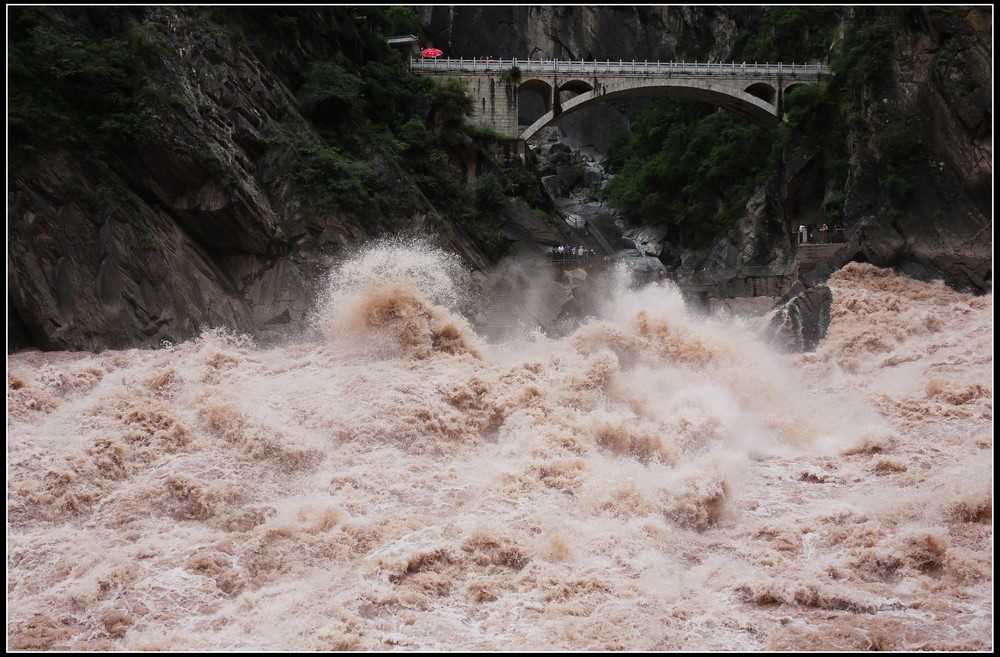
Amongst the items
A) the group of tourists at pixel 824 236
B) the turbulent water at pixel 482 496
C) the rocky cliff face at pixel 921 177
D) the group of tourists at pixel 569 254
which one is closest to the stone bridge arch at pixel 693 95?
the rocky cliff face at pixel 921 177

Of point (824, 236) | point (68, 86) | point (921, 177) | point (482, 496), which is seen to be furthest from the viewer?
point (824, 236)

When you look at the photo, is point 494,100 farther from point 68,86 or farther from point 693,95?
point 68,86

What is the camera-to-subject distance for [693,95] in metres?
39.9

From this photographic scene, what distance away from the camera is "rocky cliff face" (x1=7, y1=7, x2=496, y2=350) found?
1867cm

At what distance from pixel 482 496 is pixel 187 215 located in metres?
13.7

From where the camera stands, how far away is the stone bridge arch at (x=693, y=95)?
127 ft

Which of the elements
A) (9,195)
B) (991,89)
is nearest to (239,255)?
(9,195)

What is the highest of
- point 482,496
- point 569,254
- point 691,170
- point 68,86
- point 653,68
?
point 653,68

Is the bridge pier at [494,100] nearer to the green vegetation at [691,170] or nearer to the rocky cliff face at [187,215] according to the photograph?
the green vegetation at [691,170]

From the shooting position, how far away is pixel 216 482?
12289 mm

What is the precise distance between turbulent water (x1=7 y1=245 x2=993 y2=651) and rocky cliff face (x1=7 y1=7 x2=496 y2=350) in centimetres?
144

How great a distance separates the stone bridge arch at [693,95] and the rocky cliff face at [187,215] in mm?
14642

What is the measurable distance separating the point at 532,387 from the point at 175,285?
10.1 metres

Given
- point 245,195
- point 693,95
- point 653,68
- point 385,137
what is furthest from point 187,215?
point 693,95
